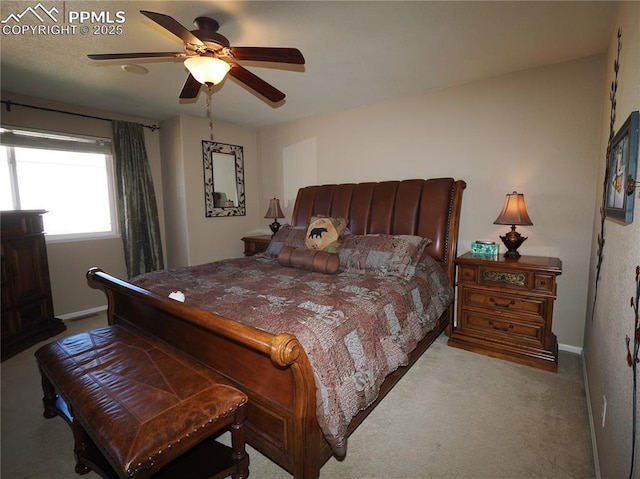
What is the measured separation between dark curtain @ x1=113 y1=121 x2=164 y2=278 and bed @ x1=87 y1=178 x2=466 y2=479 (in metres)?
1.81

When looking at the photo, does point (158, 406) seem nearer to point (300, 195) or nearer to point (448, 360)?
point (448, 360)

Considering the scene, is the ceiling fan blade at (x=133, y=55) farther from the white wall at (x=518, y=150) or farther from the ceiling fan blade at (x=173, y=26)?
the white wall at (x=518, y=150)

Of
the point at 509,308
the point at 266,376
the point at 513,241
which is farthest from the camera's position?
the point at 513,241

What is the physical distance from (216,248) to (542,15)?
4.28 meters

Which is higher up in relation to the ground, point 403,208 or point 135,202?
point 135,202

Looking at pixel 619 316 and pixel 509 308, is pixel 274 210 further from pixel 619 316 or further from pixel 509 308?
pixel 619 316

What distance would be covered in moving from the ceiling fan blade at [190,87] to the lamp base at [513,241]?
2830 mm

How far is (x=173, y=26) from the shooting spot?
154 cm

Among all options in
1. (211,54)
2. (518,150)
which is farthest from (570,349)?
(211,54)

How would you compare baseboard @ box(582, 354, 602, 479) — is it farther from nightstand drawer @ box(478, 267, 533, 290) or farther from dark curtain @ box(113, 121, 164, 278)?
dark curtain @ box(113, 121, 164, 278)

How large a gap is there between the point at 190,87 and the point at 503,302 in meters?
3.05

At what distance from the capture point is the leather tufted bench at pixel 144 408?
1158 millimetres

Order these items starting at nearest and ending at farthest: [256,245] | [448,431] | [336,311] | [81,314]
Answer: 1. [336,311]
2. [448,431]
3. [81,314]
4. [256,245]

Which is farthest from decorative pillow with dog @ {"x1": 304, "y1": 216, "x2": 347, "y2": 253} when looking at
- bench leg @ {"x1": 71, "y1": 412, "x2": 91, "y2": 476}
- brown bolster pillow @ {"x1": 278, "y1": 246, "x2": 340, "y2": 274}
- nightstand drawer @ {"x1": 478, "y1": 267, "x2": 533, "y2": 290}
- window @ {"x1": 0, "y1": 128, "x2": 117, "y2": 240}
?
window @ {"x1": 0, "y1": 128, "x2": 117, "y2": 240}
